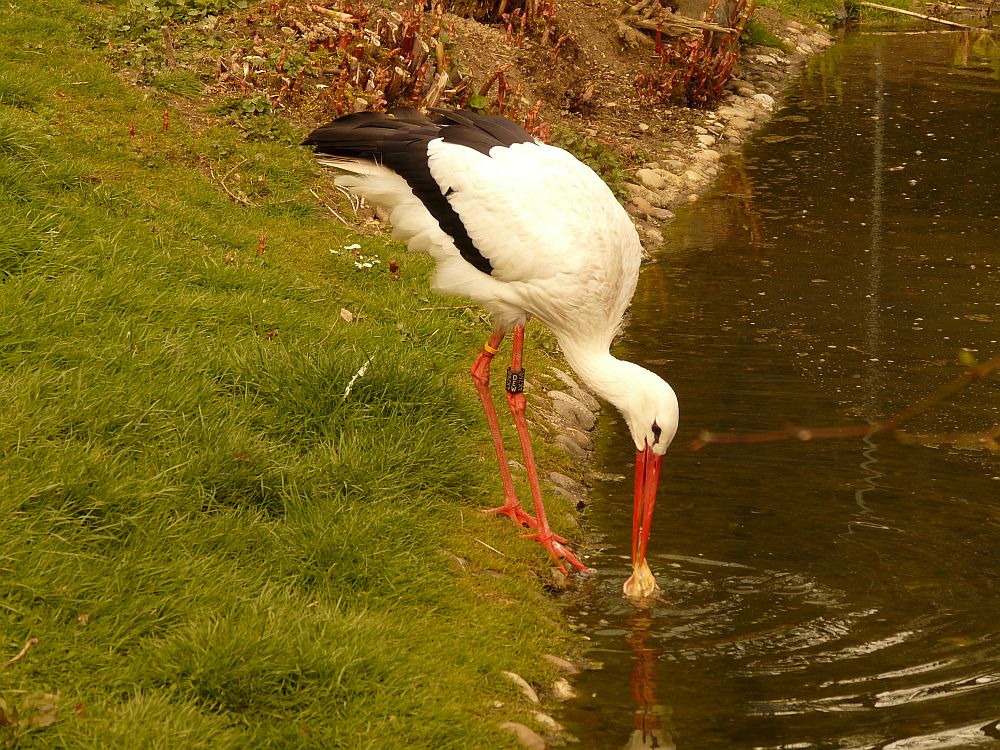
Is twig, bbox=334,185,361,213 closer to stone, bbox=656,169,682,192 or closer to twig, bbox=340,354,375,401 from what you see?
twig, bbox=340,354,375,401

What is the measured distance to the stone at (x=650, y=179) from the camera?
10.9m

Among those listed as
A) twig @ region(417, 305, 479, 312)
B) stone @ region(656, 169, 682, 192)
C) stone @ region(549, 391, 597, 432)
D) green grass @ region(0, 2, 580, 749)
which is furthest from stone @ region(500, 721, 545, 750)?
stone @ region(656, 169, 682, 192)

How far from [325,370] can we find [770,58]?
13.1 meters

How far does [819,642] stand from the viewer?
4508 millimetres

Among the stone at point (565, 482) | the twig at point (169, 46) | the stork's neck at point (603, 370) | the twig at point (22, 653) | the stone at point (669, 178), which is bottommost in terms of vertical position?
the stone at point (669, 178)

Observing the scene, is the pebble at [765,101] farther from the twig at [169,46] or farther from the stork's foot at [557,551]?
the stork's foot at [557,551]

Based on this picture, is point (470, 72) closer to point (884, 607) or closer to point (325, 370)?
point (325, 370)

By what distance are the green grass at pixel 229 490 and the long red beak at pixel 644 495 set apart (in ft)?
1.39

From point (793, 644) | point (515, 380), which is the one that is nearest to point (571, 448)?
point (515, 380)

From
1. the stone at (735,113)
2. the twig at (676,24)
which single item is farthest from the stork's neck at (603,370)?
the twig at (676,24)

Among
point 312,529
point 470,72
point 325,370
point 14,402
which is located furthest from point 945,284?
point 14,402

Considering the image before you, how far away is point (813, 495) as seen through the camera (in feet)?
18.9

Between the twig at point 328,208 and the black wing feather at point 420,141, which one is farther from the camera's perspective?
the twig at point 328,208

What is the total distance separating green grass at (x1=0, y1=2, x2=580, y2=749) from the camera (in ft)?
11.7
